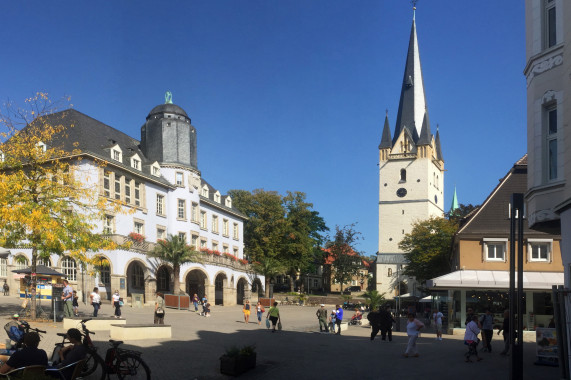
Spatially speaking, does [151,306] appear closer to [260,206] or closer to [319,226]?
[260,206]

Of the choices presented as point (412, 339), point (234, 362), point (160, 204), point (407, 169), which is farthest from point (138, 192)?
point (407, 169)

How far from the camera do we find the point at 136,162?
50.8 m

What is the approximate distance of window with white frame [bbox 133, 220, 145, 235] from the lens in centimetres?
4888

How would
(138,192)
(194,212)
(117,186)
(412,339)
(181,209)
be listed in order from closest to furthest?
1. (412,339)
2. (117,186)
3. (138,192)
4. (181,209)
5. (194,212)

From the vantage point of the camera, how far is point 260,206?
75625mm

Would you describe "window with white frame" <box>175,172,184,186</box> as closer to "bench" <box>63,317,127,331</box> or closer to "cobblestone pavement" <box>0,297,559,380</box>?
"cobblestone pavement" <box>0,297,559,380</box>

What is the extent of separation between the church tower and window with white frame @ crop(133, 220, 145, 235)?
57.9 meters

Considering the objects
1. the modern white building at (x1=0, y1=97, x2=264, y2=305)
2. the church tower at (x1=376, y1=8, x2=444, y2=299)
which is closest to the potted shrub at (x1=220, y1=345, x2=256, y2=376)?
the modern white building at (x1=0, y1=97, x2=264, y2=305)

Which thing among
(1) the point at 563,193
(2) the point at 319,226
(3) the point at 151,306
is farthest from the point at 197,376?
(2) the point at 319,226

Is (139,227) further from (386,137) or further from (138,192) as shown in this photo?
(386,137)

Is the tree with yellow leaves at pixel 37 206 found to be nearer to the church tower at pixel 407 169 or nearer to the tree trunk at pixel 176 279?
the tree trunk at pixel 176 279

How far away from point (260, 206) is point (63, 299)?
5176 cm

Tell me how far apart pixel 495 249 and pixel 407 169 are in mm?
71739

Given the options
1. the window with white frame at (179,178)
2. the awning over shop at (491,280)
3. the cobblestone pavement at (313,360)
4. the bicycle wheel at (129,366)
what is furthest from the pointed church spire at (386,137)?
the bicycle wheel at (129,366)
